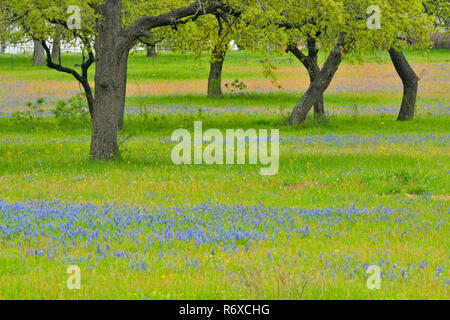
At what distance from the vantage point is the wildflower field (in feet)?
21.7

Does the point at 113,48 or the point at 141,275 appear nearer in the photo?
the point at 141,275

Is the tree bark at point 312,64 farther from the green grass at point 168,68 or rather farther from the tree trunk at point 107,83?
the green grass at point 168,68

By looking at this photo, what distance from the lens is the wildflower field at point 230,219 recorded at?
6609 millimetres

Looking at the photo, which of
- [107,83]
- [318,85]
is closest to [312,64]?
[318,85]

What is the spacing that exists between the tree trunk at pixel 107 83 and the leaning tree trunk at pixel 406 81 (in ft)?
45.7

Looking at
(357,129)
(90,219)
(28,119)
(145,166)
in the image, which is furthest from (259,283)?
(28,119)

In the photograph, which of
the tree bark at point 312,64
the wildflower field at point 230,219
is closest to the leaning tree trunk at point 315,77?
the tree bark at point 312,64

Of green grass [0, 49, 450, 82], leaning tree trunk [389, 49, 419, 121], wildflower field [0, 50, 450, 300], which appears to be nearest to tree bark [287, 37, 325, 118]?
wildflower field [0, 50, 450, 300]

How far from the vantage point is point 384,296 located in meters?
6.19

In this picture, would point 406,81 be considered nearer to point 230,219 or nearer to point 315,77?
point 315,77

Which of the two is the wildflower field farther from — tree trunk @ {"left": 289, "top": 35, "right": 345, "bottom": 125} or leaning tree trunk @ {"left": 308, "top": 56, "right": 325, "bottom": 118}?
leaning tree trunk @ {"left": 308, "top": 56, "right": 325, "bottom": 118}

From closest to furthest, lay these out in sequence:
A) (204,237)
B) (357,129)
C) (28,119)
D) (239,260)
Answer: (239,260), (204,237), (357,129), (28,119)
